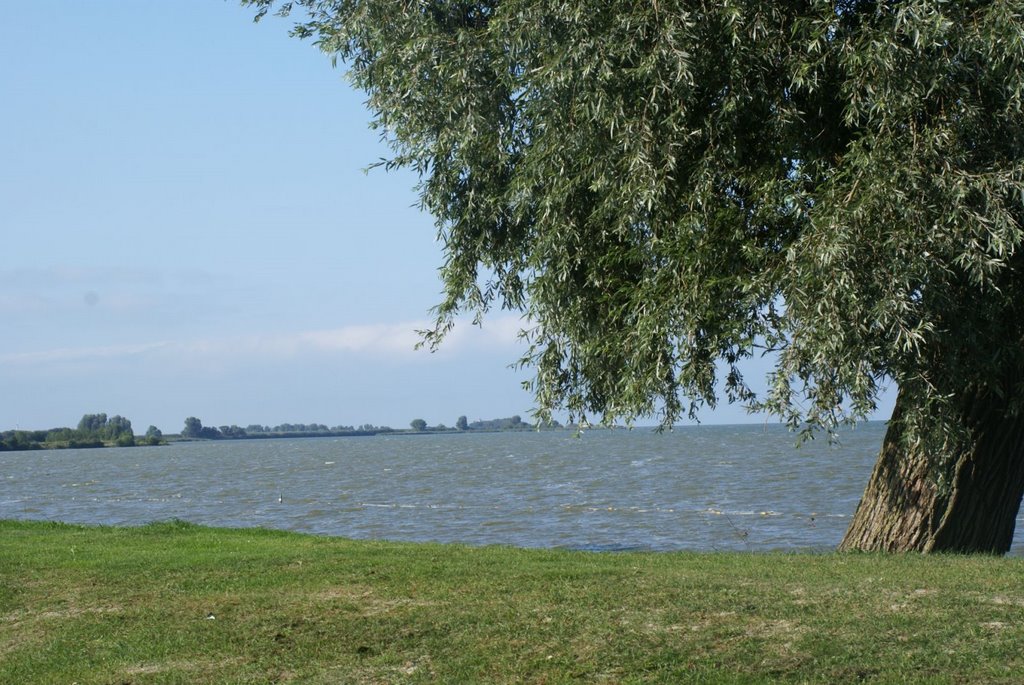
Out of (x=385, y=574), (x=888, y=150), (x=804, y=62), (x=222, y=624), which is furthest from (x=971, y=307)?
(x=222, y=624)

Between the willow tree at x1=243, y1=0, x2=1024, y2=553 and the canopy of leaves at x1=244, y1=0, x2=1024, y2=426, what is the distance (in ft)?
0.09

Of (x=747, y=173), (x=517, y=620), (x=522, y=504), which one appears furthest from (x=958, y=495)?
(x=522, y=504)

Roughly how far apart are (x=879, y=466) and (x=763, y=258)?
435 cm

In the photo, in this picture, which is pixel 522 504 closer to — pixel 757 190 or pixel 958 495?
pixel 958 495

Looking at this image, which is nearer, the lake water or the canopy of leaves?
the canopy of leaves

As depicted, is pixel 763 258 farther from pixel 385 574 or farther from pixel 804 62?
pixel 385 574

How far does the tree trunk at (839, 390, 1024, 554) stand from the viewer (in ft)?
44.6

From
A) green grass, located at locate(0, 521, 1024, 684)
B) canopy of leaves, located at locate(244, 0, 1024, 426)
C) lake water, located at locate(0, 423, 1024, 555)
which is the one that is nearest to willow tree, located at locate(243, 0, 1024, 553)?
canopy of leaves, located at locate(244, 0, 1024, 426)

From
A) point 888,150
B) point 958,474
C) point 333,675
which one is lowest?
point 333,675

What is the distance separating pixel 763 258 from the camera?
37.1 ft

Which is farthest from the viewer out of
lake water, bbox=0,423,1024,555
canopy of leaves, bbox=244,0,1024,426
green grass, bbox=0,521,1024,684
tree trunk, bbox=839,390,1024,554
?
lake water, bbox=0,423,1024,555

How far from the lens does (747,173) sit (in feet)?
38.3

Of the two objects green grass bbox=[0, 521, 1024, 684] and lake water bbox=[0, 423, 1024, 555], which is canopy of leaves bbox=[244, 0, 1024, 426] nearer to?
green grass bbox=[0, 521, 1024, 684]

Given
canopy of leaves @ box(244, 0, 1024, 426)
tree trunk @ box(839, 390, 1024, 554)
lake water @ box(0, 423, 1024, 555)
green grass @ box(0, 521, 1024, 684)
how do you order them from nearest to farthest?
green grass @ box(0, 521, 1024, 684) < canopy of leaves @ box(244, 0, 1024, 426) < tree trunk @ box(839, 390, 1024, 554) < lake water @ box(0, 423, 1024, 555)
